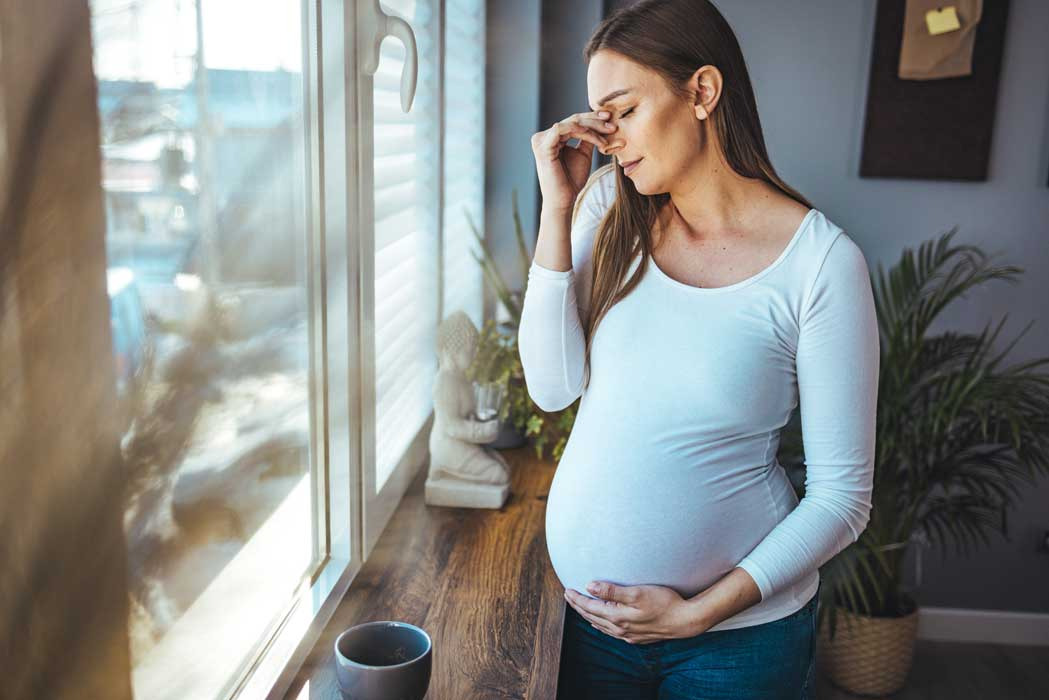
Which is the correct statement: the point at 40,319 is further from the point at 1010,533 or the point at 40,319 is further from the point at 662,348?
the point at 1010,533

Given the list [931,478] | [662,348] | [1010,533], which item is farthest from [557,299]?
[1010,533]

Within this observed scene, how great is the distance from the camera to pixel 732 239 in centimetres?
109

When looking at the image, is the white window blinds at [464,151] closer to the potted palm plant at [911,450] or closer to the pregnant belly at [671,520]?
the potted palm plant at [911,450]

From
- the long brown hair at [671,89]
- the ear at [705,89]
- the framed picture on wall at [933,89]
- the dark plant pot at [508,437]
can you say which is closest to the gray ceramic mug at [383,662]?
the long brown hair at [671,89]

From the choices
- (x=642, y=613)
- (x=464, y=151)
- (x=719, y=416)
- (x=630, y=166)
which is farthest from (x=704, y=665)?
(x=464, y=151)

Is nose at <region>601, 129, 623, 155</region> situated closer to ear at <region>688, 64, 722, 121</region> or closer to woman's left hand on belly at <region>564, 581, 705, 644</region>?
ear at <region>688, 64, 722, 121</region>

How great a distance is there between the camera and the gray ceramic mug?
0.85m

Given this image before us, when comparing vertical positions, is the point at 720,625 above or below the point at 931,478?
above

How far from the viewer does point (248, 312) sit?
0.85 m

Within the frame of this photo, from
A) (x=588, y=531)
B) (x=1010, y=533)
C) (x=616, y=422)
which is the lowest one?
(x=1010, y=533)

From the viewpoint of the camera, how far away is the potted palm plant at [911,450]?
94.0 inches

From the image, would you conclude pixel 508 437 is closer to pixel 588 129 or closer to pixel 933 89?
pixel 588 129

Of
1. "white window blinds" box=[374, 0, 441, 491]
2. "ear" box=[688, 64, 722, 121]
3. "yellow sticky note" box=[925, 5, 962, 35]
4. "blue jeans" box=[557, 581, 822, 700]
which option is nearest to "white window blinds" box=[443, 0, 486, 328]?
"white window blinds" box=[374, 0, 441, 491]

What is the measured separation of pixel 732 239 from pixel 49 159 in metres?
0.77
